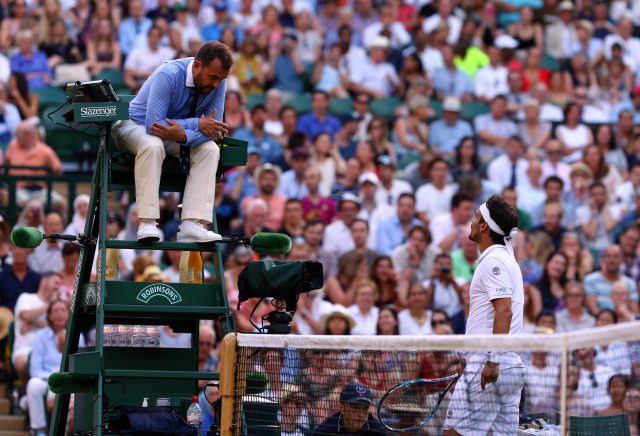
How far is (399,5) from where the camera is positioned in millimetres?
21828

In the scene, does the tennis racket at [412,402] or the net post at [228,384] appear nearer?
the tennis racket at [412,402]

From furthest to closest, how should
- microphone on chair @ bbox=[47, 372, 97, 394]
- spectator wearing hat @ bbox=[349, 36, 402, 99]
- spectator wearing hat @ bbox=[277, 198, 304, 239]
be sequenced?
spectator wearing hat @ bbox=[349, 36, 402, 99], spectator wearing hat @ bbox=[277, 198, 304, 239], microphone on chair @ bbox=[47, 372, 97, 394]

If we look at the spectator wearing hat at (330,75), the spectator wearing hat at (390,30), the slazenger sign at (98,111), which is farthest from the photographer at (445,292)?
the slazenger sign at (98,111)

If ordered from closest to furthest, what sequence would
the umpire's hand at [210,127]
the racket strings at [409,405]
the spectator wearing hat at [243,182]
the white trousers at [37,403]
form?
1. the racket strings at [409,405]
2. the umpire's hand at [210,127]
3. the white trousers at [37,403]
4. the spectator wearing hat at [243,182]

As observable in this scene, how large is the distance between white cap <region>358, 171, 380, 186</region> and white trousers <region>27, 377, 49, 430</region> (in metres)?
5.47

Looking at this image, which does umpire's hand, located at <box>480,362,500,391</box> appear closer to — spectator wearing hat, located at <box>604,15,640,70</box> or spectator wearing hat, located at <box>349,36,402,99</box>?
spectator wearing hat, located at <box>349,36,402,99</box>

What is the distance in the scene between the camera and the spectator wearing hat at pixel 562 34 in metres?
22.4

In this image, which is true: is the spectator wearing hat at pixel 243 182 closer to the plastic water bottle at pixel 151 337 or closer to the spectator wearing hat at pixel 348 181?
the spectator wearing hat at pixel 348 181

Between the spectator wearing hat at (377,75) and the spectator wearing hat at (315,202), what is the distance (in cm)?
348

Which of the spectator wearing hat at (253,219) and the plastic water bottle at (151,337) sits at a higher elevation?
the spectator wearing hat at (253,219)

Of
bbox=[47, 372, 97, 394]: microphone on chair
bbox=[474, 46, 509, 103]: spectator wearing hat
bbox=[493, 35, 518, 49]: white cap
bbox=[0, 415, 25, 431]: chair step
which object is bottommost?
bbox=[0, 415, 25, 431]: chair step

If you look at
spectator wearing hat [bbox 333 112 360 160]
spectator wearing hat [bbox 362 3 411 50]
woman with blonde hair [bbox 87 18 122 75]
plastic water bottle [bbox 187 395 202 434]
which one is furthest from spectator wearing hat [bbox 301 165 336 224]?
plastic water bottle [bbox 187 395 202 434]

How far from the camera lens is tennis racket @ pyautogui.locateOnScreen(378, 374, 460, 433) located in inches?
328

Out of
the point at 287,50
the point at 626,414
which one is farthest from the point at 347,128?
the point at 626,414
